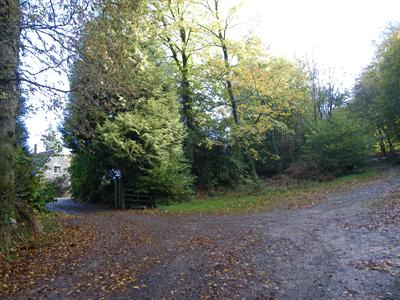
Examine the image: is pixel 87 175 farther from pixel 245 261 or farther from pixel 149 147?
pixel 245 261

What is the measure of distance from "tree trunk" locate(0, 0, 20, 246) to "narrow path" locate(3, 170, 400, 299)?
6.43ft

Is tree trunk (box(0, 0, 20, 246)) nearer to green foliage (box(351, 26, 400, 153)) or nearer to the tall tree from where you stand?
the tall tree

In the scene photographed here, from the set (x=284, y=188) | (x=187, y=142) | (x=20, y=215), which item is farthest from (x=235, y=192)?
(x=20, y=215)

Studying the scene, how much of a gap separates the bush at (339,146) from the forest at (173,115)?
68 mm

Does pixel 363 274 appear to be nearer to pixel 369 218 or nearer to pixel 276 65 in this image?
pixel 369 218

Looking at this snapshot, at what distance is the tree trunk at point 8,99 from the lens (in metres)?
5.88

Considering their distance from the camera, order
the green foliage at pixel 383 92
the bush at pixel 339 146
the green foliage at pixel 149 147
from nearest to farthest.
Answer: the green foliage at pixel 149 147, the bush at pixel 339 146, the green foliage at pixel 383 92

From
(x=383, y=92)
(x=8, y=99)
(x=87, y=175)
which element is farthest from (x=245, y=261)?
(x=383, y=92)

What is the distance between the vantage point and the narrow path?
4367mm

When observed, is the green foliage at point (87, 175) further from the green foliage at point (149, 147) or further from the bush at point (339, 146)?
the bush at point (339, 146)

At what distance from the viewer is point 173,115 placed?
53.2 feet

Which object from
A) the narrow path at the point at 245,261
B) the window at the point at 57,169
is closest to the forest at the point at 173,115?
the narrow path at the point at 245,261

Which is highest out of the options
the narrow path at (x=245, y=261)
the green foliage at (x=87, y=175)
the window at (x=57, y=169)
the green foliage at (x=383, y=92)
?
the green foliage at (x=383, y=92)

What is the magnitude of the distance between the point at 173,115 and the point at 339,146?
11016mm
